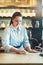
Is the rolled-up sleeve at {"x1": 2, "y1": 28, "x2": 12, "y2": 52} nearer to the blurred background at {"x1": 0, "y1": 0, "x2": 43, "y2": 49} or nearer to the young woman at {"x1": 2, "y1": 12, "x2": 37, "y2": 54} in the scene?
the young woman at {"x1": 2, "y1": 12, "x2": 37, "y2": 54}

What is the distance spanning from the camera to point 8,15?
180 inches

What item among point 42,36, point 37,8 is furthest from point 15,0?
point 42,36

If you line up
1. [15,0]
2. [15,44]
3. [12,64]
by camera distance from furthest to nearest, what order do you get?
[15,0], [15,44], [12,64]

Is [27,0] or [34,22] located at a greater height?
[27,0]

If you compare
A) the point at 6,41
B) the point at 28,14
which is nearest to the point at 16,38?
the point at 6,41

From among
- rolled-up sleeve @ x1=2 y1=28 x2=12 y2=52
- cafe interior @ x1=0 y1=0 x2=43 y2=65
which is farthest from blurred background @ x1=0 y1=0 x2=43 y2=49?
rolled-up sleeve @ x1=2 y1=28 x2=12 y2=52

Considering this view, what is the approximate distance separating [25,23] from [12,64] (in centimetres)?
299

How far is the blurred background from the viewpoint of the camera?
456 centimetres

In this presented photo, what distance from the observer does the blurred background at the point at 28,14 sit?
4562 millimetres

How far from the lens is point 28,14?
4.65 metres

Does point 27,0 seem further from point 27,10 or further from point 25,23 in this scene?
point 25,23

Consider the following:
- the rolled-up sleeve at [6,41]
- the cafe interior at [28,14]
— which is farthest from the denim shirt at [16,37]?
the cafe interior at [28,14]

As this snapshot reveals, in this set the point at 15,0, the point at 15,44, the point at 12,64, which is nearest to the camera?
the point at 12,64

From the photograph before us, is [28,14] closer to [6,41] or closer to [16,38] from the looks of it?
[16,38]
